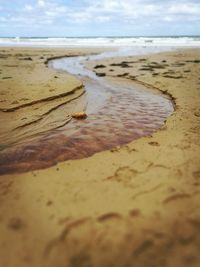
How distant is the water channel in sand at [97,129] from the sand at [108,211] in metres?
0.32

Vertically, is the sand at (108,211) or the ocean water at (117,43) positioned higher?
the ocean water at (117,43)

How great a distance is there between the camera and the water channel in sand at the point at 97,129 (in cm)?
344

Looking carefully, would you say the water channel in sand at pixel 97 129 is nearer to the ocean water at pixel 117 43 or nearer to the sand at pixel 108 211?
the sand at pixel 108 211

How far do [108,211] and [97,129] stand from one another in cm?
212

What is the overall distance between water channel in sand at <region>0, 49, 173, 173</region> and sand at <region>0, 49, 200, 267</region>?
320mm

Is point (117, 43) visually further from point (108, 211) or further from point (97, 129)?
point (108, 211)

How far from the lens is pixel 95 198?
101 inches

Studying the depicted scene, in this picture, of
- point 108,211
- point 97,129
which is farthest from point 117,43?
point 108,211

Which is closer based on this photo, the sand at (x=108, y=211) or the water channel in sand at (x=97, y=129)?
the sand at (x=108, y=211)

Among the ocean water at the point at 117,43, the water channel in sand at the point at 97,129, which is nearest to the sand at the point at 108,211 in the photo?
the water channel in sand at the point at 97,129

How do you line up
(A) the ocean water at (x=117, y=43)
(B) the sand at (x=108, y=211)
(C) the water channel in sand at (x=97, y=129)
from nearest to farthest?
(B) the sand at (x=108, y=211) < (C) the water channel in sand at (x=97, y=129) < (A) the ocean water at (x=117, y=43)

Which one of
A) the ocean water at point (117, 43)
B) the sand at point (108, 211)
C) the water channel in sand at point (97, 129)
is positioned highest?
the ocean water at point (117, 43)

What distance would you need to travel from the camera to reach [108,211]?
2.41m

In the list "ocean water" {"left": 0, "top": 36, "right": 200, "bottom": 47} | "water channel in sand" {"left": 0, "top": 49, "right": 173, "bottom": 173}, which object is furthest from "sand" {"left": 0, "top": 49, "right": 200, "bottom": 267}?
"ocean water" {"left": 0, "top": 36, "right": 200, "bottom": 47}
